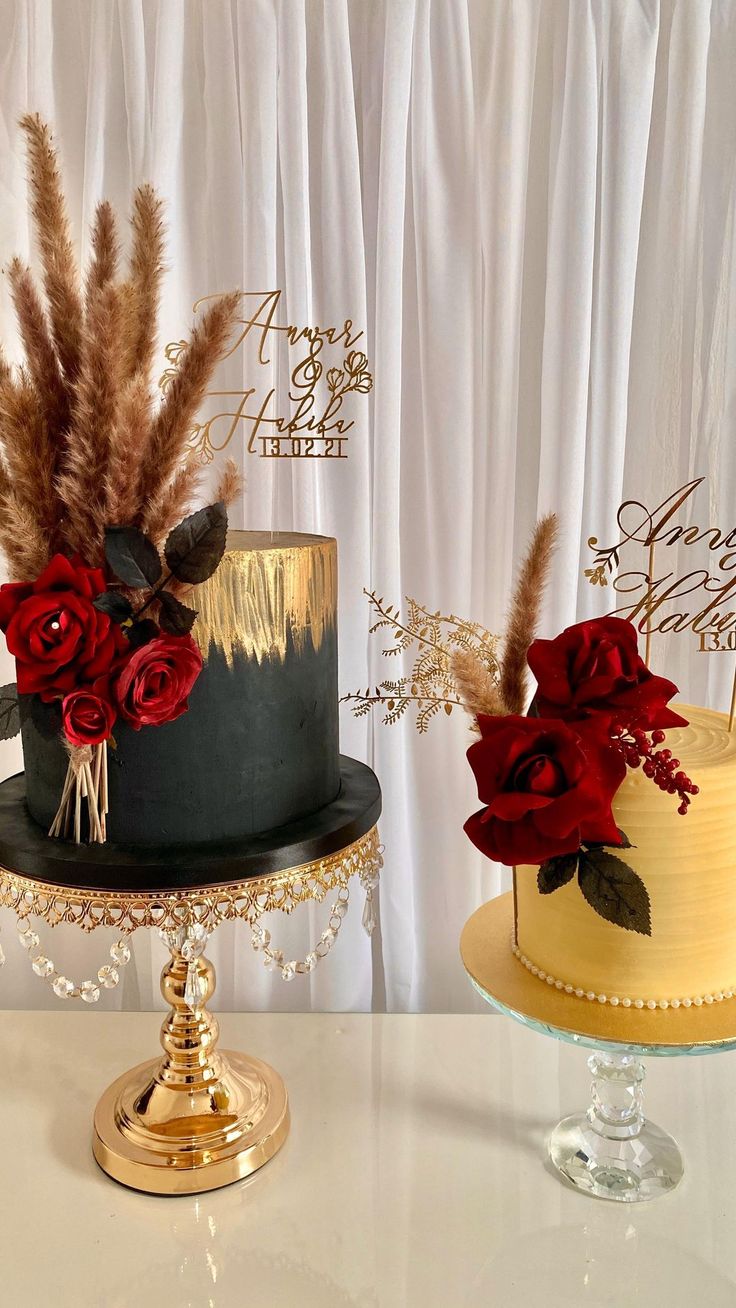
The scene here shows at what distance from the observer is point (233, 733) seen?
32.4 inches

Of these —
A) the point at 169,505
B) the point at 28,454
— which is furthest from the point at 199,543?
the point at 28,454

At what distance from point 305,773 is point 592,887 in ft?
0.90

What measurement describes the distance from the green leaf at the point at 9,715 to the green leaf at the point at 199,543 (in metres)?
0.22

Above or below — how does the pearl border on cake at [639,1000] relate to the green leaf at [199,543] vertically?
below

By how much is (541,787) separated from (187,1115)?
0.56 m

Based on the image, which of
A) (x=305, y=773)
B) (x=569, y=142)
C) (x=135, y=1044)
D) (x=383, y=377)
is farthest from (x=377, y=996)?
(x=569, y=142)

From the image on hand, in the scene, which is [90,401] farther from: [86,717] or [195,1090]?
[195,1090]

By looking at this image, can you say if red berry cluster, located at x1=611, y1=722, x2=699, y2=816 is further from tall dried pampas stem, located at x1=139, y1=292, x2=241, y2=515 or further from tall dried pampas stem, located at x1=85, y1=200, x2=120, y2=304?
tall dried pampas stem, located at x1=85, y1=200, x2=120, y2=304

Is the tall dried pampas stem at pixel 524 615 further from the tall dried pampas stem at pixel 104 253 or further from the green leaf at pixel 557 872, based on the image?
the tall dried pampas stem at pixel 104 253

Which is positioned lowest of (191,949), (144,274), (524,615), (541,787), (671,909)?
(191,949)

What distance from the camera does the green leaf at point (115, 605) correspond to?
0.75 metres

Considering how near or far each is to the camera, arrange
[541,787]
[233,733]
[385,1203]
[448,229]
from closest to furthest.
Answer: [541,787]
[233,733]
[385,1203]
[448,229]

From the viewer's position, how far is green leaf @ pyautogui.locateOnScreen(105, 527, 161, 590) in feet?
2.45

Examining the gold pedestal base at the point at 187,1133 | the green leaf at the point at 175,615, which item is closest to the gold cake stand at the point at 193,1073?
the gold pedestal base at the point at 187,1133
